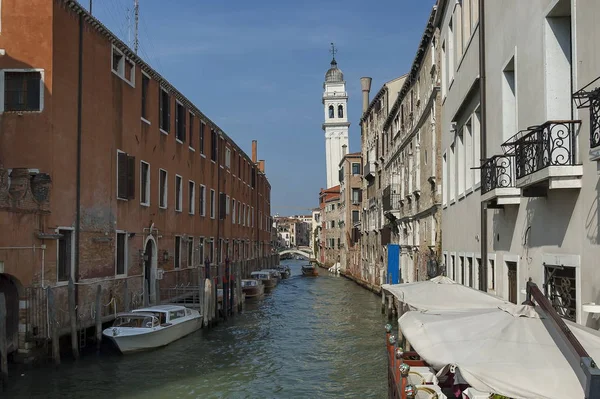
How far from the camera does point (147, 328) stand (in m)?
15.1

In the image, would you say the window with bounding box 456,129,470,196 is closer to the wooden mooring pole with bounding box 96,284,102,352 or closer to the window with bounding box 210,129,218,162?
the wooden mooring pole with bounding box 96,284,102,352

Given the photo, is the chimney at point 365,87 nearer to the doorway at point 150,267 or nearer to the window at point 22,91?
the doorway at point 150,267

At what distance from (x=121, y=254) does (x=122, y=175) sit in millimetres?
2338

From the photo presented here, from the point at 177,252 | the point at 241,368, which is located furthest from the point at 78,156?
the point at 177,252

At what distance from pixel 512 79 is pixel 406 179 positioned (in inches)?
609

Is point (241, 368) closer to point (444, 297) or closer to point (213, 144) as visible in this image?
point (444, 297)

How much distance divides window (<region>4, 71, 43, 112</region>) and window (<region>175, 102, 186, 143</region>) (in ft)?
29.4

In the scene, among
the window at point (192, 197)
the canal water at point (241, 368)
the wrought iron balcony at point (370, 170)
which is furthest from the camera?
the wrought iron balcony at point (370, 170)

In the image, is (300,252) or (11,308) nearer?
(11,308)

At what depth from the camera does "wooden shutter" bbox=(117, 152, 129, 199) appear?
58.2ft

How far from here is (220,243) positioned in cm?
3162

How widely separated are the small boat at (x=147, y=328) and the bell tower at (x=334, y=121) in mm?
59813

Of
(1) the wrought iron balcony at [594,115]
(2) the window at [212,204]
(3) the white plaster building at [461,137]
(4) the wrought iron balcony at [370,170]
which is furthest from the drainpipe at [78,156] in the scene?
(4) the wrought iron balcony at [370,170]

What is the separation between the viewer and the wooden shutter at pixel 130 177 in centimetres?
1822
